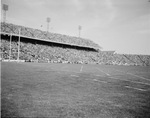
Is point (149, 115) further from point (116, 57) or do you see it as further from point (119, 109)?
point (116, 57)

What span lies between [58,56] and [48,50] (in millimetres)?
4145

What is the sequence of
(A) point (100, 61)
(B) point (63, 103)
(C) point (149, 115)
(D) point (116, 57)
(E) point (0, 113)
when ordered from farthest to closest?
(D) point (116, 57) < (A) point (100, 61) < (B) point (63, 103) < (C) point (149, 115) < (E) point (0, 113)

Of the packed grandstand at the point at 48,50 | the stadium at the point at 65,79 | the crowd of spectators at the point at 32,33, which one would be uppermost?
the crowd of spectators at the point at 32,33

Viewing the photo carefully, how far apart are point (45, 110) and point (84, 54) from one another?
51.9 meters

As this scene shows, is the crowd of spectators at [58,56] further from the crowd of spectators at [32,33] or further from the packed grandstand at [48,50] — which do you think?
the crowd of spectators at [32,33]

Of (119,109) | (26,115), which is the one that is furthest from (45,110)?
(119,109)

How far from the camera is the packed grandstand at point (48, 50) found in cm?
3866

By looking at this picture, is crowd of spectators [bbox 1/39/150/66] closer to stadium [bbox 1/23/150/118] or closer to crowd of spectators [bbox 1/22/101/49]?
stadium [bbox 1/23/150/118]

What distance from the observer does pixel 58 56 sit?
46250mm

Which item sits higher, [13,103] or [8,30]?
[8,30]

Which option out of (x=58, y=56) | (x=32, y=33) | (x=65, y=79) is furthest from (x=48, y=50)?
(x=65, y=79)

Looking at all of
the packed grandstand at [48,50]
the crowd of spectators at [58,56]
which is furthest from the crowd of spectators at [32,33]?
the crowd of spectators at [58,56]

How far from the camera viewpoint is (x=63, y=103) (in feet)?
13.5

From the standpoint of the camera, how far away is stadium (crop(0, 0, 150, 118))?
363 centimetres
